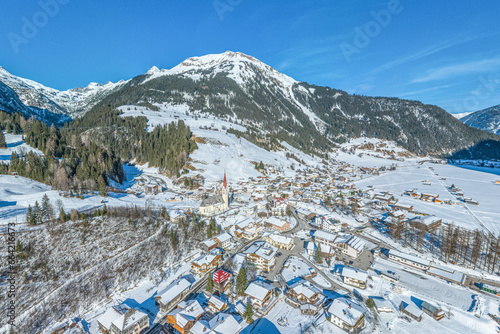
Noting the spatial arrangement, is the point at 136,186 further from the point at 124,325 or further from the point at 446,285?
the point at 446,285

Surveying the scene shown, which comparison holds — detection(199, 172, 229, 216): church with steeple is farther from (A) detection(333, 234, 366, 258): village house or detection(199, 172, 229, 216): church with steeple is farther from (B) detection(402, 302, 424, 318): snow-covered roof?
(B) detection(402, 302, 424, 318): snow-covered roof

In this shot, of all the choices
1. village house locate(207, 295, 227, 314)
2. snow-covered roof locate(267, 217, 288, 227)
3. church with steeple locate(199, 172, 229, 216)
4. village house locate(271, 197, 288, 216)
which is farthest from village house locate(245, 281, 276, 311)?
village house locate(271, 197, 288, 216)

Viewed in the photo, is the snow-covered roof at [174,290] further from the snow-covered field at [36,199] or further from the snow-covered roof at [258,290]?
the snow-covered field at [36,199]

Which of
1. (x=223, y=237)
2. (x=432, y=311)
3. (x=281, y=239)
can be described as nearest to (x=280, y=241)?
(x=281, y=239)

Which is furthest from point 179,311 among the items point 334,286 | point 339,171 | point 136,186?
point 339,171

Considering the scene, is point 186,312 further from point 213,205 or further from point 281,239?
point 213,205

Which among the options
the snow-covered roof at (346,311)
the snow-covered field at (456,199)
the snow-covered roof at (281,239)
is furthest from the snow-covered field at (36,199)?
the snow-covered field at (456,199)
